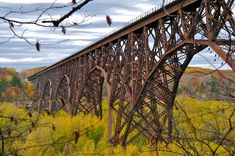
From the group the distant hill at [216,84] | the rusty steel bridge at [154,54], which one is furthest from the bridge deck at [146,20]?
the distant hill at [216,84]

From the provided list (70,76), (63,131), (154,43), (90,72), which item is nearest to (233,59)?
(154,43)

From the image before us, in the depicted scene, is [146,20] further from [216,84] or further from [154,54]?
[216,84]

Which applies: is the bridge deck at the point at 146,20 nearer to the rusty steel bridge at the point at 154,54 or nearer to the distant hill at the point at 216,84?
the rusty steel bridge at the point at 154,54

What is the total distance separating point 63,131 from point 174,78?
19146 millimetres

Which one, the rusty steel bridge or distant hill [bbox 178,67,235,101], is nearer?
distant hill [bbox 178,67,235,101]

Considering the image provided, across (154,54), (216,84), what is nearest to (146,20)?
(154,54)

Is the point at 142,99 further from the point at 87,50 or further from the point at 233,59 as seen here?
the point at 87,50

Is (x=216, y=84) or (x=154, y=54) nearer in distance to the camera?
(x=216, y=84)

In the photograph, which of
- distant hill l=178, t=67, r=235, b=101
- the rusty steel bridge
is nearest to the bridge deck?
the rusty steel bridge

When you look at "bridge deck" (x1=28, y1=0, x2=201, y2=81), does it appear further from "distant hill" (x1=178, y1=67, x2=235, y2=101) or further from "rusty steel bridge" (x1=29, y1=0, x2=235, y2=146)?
"distant hill" (x1=178, y1=67, x2=235, y2=101)

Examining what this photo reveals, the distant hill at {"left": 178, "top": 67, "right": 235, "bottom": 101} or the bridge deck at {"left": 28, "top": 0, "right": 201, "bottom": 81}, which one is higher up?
the bridge deck at {"left": 28, "top": 0, "right": 201, "bottom": 81}

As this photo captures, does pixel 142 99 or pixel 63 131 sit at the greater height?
pixel 142 99

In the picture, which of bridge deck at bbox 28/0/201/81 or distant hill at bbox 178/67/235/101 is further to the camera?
bridge deck at bbox 28/0/201/81

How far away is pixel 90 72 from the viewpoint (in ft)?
105
